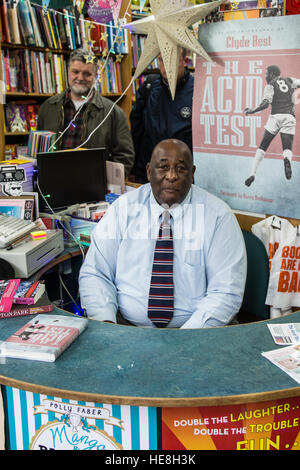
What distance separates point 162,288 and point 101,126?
1.85 meters

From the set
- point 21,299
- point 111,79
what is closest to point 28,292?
point 21,299

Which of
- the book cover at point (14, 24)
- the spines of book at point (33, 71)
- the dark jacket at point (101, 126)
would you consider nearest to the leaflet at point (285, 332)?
the dark jacket at point (101, 126)

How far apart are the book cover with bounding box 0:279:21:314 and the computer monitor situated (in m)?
0.93

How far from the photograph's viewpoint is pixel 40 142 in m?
2.96

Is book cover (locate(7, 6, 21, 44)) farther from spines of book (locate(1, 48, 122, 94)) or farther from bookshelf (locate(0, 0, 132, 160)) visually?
spines of book (locate(1, 48, 122, 94))

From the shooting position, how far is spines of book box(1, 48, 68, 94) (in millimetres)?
3967

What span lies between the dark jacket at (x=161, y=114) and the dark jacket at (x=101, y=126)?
103 mm

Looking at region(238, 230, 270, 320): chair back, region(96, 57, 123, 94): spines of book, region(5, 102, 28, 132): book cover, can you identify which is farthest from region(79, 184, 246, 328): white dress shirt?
region(96, 57, 123, 94): spines of book

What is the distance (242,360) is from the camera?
4.63 ft

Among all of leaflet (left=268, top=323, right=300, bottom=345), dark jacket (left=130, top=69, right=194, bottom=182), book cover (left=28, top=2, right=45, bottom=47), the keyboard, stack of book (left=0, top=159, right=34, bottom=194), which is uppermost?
book cover (left=28, top=2, right=45, bottom=47)

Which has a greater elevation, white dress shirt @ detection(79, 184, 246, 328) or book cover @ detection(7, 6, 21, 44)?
book cover @ detection(7, 6, 21, 44)

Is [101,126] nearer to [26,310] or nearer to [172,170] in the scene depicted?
[172,170]
